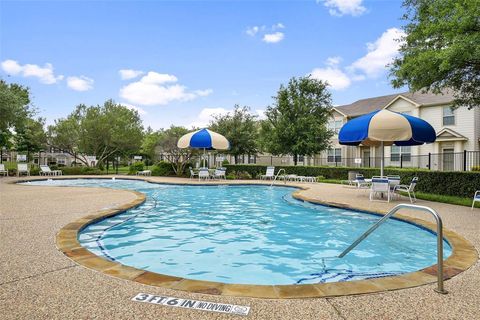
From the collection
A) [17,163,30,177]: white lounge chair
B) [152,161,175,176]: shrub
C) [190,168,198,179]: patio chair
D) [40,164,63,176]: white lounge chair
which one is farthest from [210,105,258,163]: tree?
[17,163,30,177]: white lounge chair

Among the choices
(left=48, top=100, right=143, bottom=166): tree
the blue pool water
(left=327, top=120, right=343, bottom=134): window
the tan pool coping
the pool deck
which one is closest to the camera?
the pool deck

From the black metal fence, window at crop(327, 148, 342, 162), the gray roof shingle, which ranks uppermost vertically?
the gray roof shingle

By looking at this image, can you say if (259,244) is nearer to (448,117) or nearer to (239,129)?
(239,129)

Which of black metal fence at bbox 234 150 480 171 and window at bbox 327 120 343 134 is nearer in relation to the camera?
black metal fence at bbox 234 150 480 171

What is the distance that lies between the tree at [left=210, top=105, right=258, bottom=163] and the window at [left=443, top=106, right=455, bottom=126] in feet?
51.4

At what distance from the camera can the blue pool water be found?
191 inches

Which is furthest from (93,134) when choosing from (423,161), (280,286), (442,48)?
(280,286)

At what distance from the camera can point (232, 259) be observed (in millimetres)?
5414

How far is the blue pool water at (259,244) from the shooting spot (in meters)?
4.86

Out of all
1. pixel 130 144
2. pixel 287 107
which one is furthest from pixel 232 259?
pixel 130 144

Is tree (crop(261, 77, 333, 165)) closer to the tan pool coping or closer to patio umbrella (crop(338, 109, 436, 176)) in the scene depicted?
patio umbrella (crop(338, 109, 436, 176))

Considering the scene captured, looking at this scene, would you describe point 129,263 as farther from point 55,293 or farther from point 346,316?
point 346,316

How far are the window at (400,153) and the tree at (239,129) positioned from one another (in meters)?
12.6

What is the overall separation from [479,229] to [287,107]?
20019 mm
